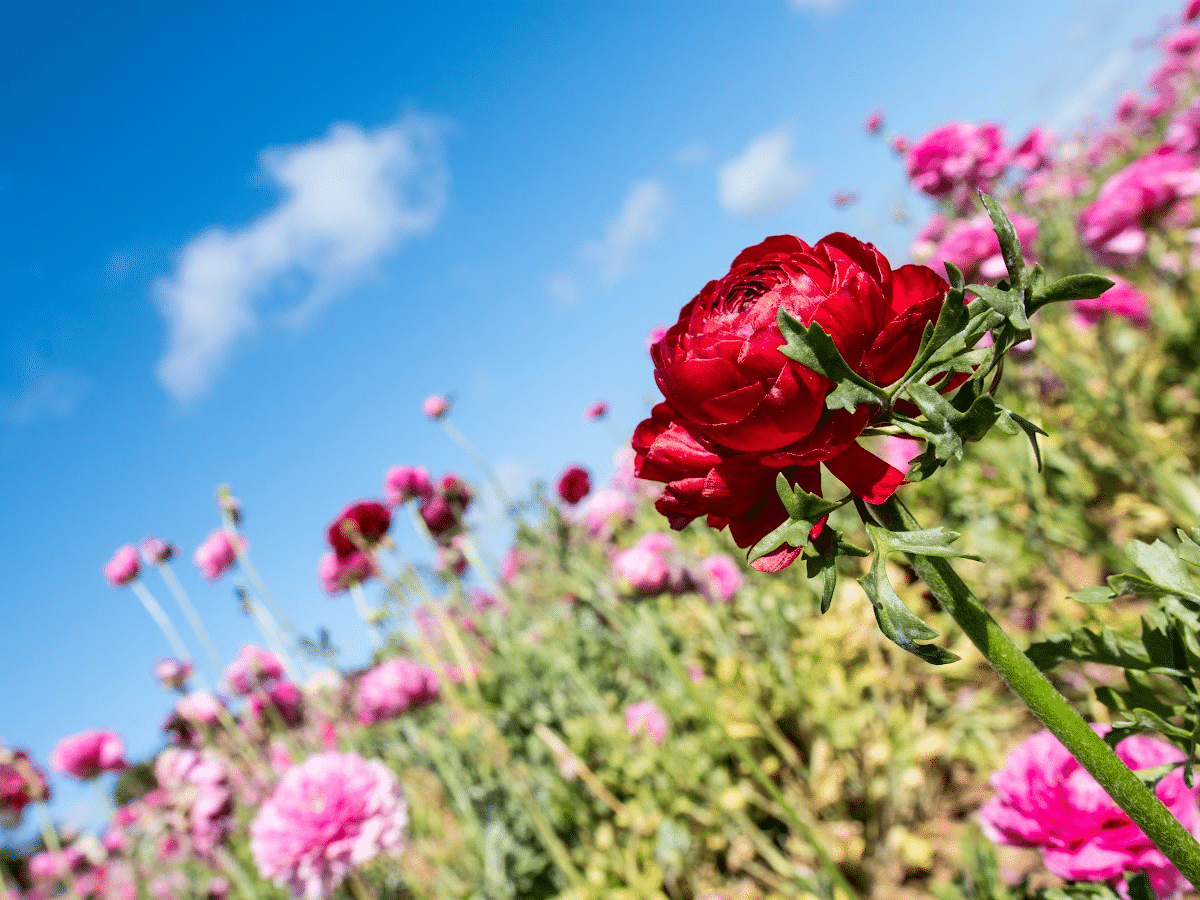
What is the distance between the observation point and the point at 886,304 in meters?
0.57

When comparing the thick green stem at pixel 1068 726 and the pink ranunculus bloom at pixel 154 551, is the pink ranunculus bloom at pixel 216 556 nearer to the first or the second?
the pink ranunculus bloom at pixel 154 551

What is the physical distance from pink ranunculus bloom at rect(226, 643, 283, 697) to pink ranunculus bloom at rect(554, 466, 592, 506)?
152 centimetres

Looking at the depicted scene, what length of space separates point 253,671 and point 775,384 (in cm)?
354

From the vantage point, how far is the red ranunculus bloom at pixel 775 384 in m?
0.55

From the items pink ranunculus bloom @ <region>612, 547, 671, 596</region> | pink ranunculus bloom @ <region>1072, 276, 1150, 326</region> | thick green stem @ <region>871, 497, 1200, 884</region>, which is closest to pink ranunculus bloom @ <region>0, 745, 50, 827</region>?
pink ranunculus bloom @ <region>612, 547, 671, 596</region>

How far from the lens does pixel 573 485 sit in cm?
319

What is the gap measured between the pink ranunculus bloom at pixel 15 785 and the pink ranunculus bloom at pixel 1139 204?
3967mm

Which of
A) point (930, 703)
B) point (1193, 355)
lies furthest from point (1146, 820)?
point (1193, 355)

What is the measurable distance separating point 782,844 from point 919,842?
1.81ft

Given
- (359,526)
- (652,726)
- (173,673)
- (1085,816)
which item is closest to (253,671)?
(173,673)

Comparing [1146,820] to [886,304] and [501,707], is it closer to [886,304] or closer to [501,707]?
[886,304]

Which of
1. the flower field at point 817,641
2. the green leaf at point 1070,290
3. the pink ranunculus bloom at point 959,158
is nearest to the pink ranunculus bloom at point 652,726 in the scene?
the flower field at point 817,641

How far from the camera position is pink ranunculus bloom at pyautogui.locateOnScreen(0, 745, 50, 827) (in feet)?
9.58

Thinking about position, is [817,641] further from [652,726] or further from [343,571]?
[343,571]
